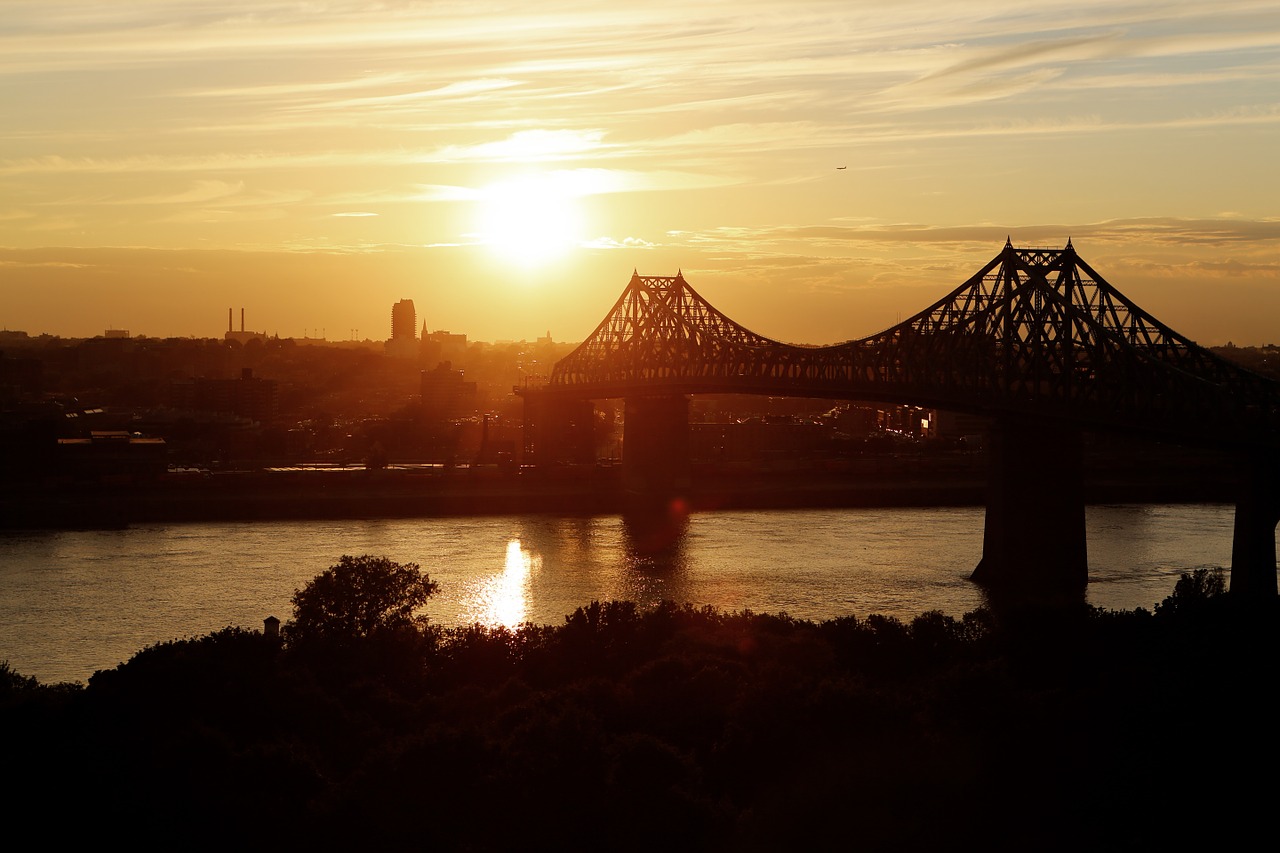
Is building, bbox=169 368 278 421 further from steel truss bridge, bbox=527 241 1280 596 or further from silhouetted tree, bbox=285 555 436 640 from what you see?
silhouetted tree, bbox=285 555 436 640

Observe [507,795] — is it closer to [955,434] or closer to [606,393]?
[606,393]

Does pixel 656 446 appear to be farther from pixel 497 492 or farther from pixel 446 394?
pixel 446 394

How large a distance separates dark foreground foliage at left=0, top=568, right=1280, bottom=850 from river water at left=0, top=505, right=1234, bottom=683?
6229 millimetres

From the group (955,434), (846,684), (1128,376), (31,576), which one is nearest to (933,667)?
(846,684)

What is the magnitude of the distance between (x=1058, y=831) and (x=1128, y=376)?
2047cm

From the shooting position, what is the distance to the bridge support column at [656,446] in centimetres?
4900

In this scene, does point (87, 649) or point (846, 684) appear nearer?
point (846, 684)

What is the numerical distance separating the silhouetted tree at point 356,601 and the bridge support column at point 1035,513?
43.1 ft

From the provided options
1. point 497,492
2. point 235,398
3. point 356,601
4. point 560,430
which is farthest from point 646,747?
point 235,398

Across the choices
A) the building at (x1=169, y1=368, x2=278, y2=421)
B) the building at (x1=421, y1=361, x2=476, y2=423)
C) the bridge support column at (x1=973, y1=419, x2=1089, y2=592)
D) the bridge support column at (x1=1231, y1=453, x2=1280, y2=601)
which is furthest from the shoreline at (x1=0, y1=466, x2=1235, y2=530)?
the building at (x1=421, y1=361, x2=476, y2=423)

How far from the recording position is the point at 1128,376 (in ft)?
96.6

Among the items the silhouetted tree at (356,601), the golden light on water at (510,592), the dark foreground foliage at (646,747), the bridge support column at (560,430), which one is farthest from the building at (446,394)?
the dark foreground foliage at (646,747)

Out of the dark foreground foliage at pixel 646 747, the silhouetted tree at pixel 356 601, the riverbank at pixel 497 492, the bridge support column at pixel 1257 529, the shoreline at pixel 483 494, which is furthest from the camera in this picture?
the riverbank at pixel 497 492

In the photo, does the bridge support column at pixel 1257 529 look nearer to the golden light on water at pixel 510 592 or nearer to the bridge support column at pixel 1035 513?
the bridge support column at pixel 1035 513
